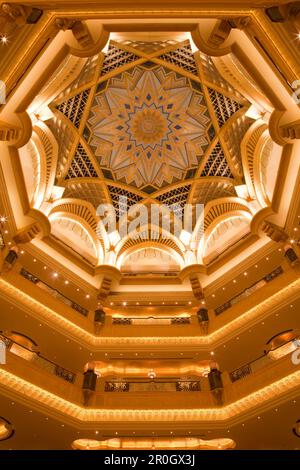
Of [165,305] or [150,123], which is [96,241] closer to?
[165,305]

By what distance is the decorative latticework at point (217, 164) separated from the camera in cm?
1727

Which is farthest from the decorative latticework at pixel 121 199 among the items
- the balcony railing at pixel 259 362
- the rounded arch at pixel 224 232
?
the balcony railing at pixel 259 362

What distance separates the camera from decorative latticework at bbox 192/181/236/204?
57.0 feet

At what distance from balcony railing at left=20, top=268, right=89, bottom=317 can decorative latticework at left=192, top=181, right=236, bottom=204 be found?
290 inches

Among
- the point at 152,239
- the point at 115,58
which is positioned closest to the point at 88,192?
the point at 152,239

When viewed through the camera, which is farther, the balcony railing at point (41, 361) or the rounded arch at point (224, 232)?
the rounded arch at point (224, 232)

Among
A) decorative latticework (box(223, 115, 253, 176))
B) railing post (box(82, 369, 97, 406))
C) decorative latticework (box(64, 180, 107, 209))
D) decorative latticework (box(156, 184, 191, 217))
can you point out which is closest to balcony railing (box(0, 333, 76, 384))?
railing post (box(82, 369, 97, 406))

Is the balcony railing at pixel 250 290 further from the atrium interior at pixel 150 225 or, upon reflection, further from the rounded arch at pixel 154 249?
the rounded arch at pixel 154 249

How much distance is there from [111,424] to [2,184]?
346 inches

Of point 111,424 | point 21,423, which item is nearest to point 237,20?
point 111,424

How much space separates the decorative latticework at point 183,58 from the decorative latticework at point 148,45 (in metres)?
0.44
